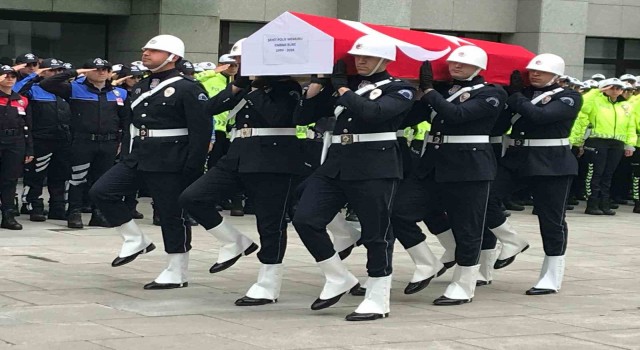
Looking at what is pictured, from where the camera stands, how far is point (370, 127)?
358 inches

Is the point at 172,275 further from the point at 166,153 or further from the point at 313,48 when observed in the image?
the point at 313,48

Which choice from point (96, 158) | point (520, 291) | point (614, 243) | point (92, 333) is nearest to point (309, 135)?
point (96, 158)

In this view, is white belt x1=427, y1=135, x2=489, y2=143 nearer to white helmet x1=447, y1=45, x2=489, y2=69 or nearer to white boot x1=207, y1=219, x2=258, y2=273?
white helmet x1=447, y1=45, x2=489, y2=69

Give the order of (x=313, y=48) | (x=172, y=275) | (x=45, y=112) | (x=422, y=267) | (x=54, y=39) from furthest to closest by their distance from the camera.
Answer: (x=54, y=39), (x=45, y=112), (x=422, y=267), (x=172, y=275), (x=313, y=48)

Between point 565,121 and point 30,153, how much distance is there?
20.3 ft

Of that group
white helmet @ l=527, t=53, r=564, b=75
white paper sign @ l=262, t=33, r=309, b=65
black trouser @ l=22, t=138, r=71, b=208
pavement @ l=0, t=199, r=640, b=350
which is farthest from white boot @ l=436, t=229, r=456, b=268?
black trouser @ l=22, t=138, r=71, b=208

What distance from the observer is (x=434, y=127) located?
10.0 metres

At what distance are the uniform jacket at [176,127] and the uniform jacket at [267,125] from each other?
35 centimetres

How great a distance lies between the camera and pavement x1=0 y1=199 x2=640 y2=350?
318 inches

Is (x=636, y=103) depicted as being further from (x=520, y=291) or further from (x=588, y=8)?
(x=520, y=291)

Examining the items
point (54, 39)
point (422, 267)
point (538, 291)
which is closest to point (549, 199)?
point (538, 291)

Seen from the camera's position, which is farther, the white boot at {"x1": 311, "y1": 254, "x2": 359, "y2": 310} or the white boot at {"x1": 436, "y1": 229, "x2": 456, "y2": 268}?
the white boot at {"x1": 436, "y1": 229, "x2": 456, "y2": 268}

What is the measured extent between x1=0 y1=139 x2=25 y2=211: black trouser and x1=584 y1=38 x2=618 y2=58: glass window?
14.2 meters

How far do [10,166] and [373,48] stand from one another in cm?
615
